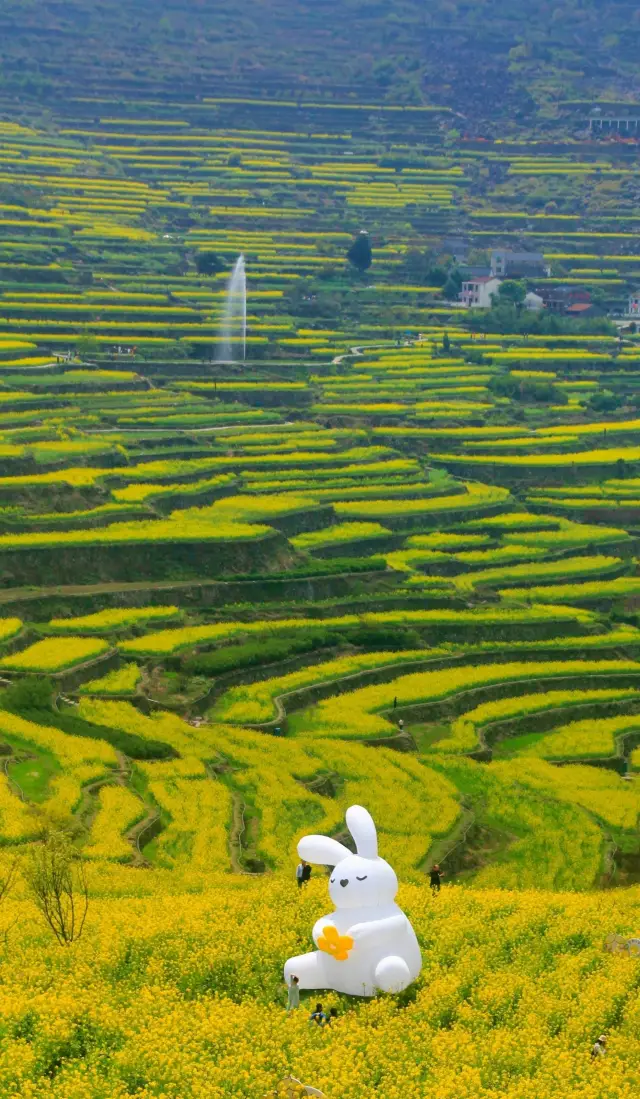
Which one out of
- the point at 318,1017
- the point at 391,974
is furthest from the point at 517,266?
the point at 318,1017

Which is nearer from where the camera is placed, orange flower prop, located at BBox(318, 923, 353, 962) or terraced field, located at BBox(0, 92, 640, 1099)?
orange flower prop, located at BBox(318, 923, 353, 962)

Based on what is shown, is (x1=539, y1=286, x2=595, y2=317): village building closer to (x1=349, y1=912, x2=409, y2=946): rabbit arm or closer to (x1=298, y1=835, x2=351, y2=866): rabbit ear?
(x1=298, y1=835, x2=351, y2=866): rabbit ear

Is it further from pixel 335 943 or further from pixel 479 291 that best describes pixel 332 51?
pixel 335 943

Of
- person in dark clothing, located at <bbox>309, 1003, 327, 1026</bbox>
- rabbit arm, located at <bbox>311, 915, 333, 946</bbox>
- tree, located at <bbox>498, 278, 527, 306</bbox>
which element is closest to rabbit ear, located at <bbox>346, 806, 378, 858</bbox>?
rabbit arm, located at <bbox>311, 915, 333, 946</bbox>

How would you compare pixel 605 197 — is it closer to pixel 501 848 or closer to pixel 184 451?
pixel 184 451

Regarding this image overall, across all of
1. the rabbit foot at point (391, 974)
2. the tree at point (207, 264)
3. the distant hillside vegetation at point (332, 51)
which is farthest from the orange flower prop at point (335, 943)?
the distant hillside vegetation at point (332, 51)

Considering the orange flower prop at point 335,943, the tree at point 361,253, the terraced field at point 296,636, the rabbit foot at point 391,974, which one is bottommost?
the terraced field at point 296,636

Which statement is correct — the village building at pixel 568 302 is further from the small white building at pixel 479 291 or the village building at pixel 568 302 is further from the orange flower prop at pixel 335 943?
the orange flower prop at pixel 335 943

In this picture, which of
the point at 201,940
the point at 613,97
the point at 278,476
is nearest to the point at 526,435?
the point at 278,476
